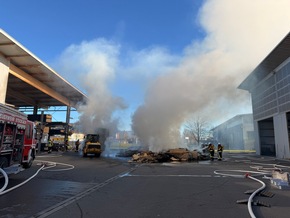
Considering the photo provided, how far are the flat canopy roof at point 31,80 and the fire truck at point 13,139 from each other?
10.1 metres

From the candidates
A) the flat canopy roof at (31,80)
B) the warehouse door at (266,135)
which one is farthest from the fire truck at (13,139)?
the warehouse door at (266,135)

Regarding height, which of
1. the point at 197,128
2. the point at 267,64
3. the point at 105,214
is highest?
the point at 267,64

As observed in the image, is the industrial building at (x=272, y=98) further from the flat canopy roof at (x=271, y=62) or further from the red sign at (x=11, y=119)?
the red sign at (x=11, y=119)

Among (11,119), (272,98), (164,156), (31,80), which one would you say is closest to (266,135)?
(272,98)

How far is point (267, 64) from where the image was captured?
79.8 ft

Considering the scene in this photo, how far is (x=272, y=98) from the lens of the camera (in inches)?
1025

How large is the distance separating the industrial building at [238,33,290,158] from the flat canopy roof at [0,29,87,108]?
65.2ft

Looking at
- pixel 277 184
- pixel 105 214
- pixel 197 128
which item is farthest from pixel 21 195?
pixel 197 128

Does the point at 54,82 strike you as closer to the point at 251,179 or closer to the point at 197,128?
the point at 251,179

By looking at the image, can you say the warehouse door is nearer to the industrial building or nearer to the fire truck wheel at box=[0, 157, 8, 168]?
the industrial building

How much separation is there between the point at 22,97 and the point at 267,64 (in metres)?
31.0

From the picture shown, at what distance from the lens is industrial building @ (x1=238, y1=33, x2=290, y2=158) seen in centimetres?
2267

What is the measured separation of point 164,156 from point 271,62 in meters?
13.2

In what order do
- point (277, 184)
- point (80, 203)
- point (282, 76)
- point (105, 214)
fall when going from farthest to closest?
point (282, 76)
point (277, 184)
point (80, 203)
point (105, 214)
